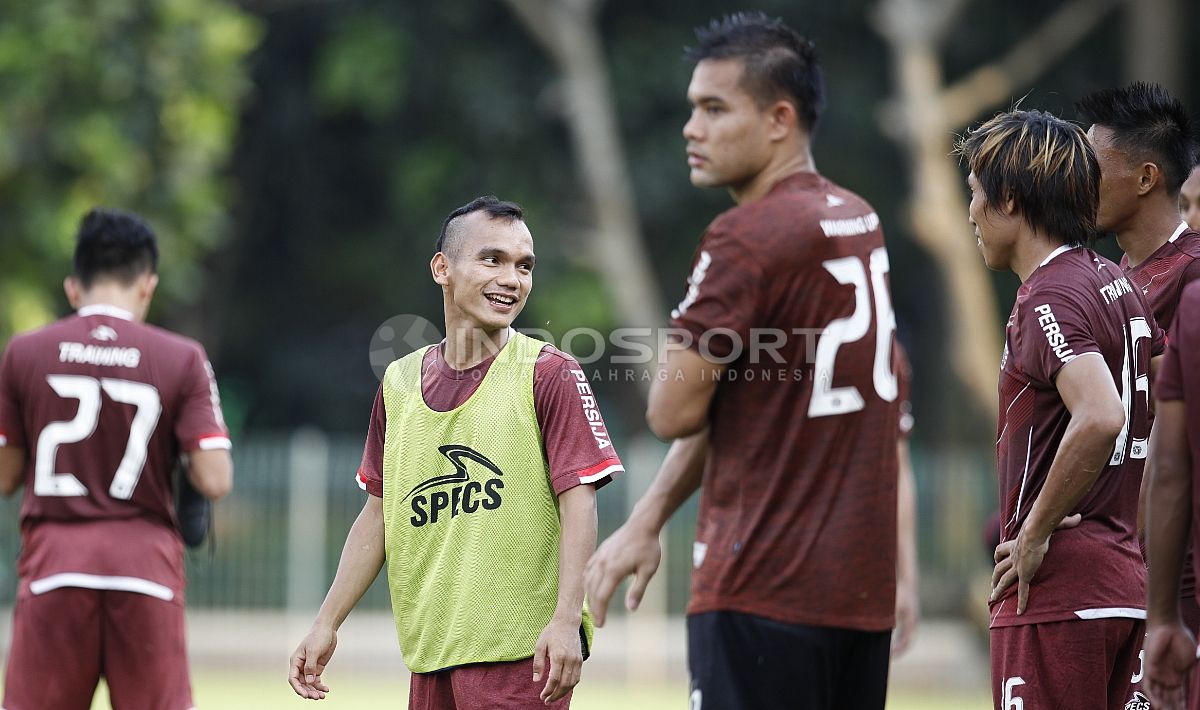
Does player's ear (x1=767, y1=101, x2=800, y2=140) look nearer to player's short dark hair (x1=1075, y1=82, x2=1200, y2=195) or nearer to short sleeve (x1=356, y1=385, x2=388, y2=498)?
player's short dark hair (x1=1075, y1=82, x2=1200, y2=195)

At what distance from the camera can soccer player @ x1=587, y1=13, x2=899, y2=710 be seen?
159 inches

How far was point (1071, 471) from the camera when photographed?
4.40m

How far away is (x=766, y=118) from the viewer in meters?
4.24

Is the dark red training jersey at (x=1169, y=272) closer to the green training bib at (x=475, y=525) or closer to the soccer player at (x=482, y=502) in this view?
the soccer player at (x=482, y=502)

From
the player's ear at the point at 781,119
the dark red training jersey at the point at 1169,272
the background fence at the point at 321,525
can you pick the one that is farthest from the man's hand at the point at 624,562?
the background fence at the point at 321,525

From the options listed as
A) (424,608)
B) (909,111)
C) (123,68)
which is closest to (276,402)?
(123,68)

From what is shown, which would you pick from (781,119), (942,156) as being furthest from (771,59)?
(942,156)

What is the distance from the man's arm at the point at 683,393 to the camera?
402 cm

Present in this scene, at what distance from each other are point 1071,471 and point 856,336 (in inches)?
31.6

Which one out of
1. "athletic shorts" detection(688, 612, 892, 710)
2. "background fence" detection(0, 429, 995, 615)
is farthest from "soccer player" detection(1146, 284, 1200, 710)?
"background fence" detection(0, 429, 995, 615)

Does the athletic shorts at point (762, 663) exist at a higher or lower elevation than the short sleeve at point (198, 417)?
lower

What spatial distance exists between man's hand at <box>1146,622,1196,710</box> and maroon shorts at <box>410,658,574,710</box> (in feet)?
5.70

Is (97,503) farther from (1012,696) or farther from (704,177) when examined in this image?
(1012,696)

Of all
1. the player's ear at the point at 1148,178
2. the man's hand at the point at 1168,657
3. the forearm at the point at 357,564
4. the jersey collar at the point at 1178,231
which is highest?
the player's ear at the point at 1148,178
